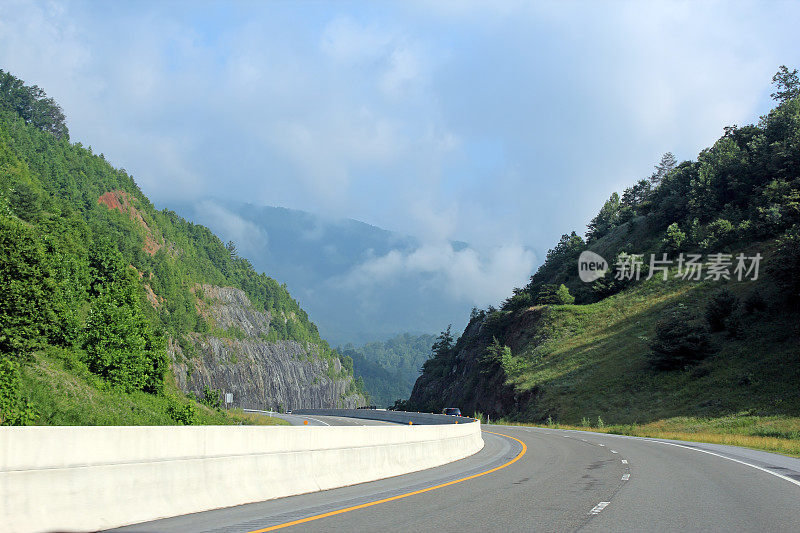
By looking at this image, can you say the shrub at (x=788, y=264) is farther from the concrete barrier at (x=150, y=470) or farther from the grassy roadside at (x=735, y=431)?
the concrete barrier at (x=150, y=470)

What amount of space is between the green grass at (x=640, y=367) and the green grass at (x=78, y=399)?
32800mm

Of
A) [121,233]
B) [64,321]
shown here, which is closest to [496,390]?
[64,321]

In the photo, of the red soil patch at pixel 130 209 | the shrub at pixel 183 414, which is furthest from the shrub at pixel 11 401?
the red soil patch at pixel 130 209

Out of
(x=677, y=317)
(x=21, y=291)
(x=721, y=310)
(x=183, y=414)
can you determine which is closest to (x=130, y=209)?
(x=183, y=414)

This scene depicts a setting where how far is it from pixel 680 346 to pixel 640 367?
5.18m

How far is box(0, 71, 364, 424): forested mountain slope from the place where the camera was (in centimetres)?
4159

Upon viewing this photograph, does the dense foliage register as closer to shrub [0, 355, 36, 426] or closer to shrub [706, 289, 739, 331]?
shrub [706, 289, 739, 331]

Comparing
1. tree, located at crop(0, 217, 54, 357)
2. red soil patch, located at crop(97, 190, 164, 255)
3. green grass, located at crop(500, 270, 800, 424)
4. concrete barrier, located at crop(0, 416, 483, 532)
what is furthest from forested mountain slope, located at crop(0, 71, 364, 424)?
green grass, located at crop(500, 270, 800, 424)

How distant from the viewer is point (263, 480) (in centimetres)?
1173

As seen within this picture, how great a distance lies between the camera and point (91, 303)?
70750mm

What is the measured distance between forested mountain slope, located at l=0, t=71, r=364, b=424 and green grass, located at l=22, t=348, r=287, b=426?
0.14 metres

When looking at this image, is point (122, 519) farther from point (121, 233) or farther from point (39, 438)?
point (121, 233)

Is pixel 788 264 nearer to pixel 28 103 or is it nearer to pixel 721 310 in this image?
pixel 721 310

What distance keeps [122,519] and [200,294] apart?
184618mm
